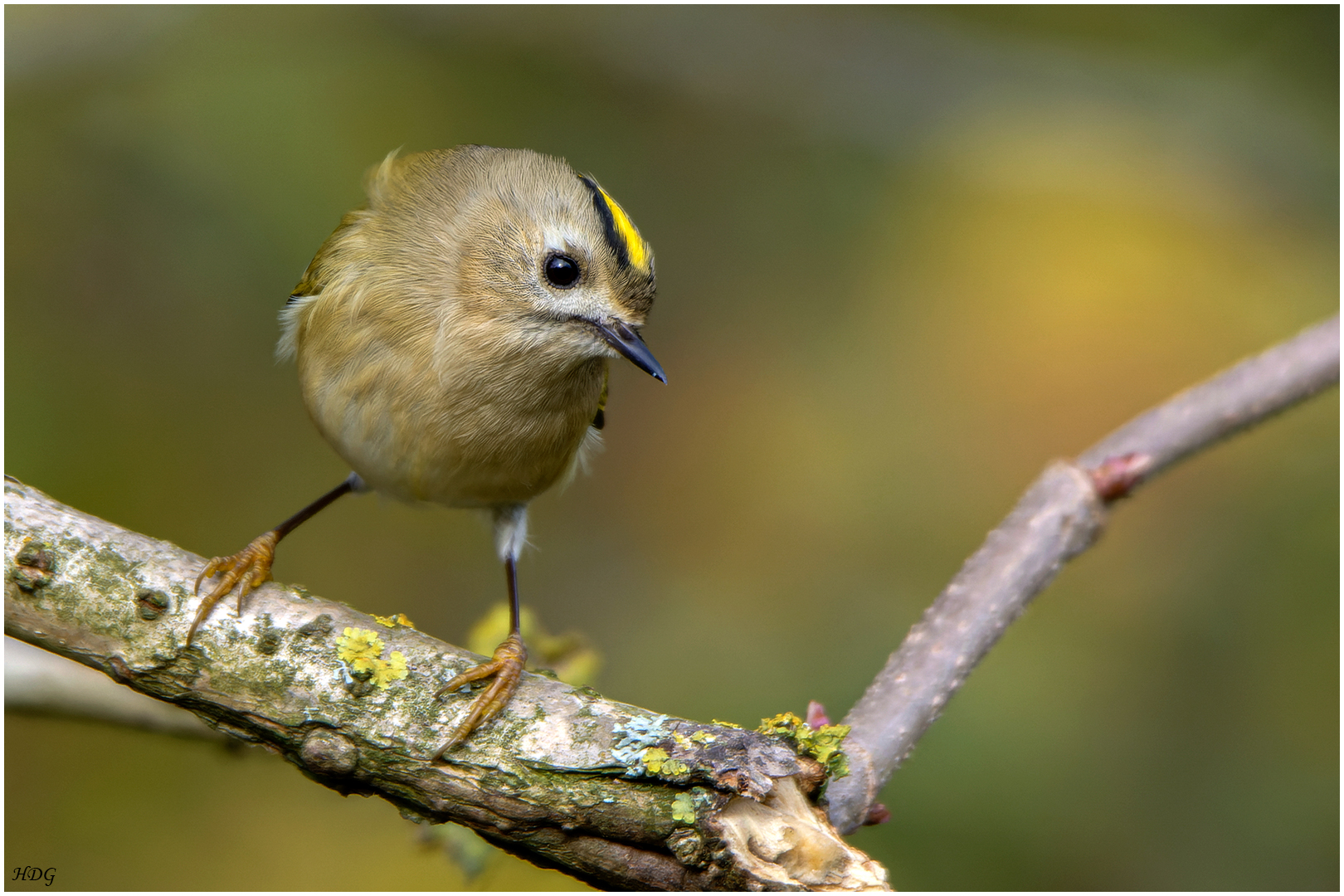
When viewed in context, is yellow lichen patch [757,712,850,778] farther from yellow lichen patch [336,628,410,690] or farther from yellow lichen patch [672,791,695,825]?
yellow lichen patch [336,628,410,690]

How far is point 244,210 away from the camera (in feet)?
14.4

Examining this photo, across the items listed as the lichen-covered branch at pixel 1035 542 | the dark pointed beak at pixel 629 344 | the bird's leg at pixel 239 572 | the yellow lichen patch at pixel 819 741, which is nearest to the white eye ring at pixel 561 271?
the dark pointed beak at pixel 629 344

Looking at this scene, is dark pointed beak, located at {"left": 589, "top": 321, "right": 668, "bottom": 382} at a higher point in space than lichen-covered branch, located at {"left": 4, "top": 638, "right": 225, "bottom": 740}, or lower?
higher

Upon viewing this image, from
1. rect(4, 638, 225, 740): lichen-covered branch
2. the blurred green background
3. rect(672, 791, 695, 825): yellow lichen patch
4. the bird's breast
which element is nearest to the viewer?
rect(672, 791, 695, 825): yellow lichen patch

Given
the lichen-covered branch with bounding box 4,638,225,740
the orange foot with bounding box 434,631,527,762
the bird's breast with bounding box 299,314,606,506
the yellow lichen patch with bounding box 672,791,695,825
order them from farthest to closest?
the bird's breast with bounding box 299,314,606,506
the lichen-covered branch with bounding box 4,638,225,740
the orange foot with bounding box 434,631,527,762
the yellow lichen patch with bounding box 672,791,695,825

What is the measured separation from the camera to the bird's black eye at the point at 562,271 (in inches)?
105

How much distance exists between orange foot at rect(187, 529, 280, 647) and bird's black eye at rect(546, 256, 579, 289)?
0.93m

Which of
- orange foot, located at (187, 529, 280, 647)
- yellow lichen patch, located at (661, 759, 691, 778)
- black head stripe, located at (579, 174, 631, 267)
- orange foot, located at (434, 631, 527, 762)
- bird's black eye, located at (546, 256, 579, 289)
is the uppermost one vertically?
black head stripe, located at (579, 174, 631, 267)

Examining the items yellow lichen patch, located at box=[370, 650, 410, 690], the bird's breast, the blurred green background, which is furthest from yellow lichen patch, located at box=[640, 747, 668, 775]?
the blurred green background

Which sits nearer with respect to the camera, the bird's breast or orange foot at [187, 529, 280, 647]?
orange foot at [187, 529, 280, 647]

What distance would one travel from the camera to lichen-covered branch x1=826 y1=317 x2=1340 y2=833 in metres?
1.98

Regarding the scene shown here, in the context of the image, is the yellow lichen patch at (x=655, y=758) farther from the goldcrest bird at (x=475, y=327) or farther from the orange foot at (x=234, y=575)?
the goldcrest bird at (x=475, y=327)

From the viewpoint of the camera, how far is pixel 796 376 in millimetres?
5293

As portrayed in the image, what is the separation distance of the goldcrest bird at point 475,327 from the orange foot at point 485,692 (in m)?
0.70
